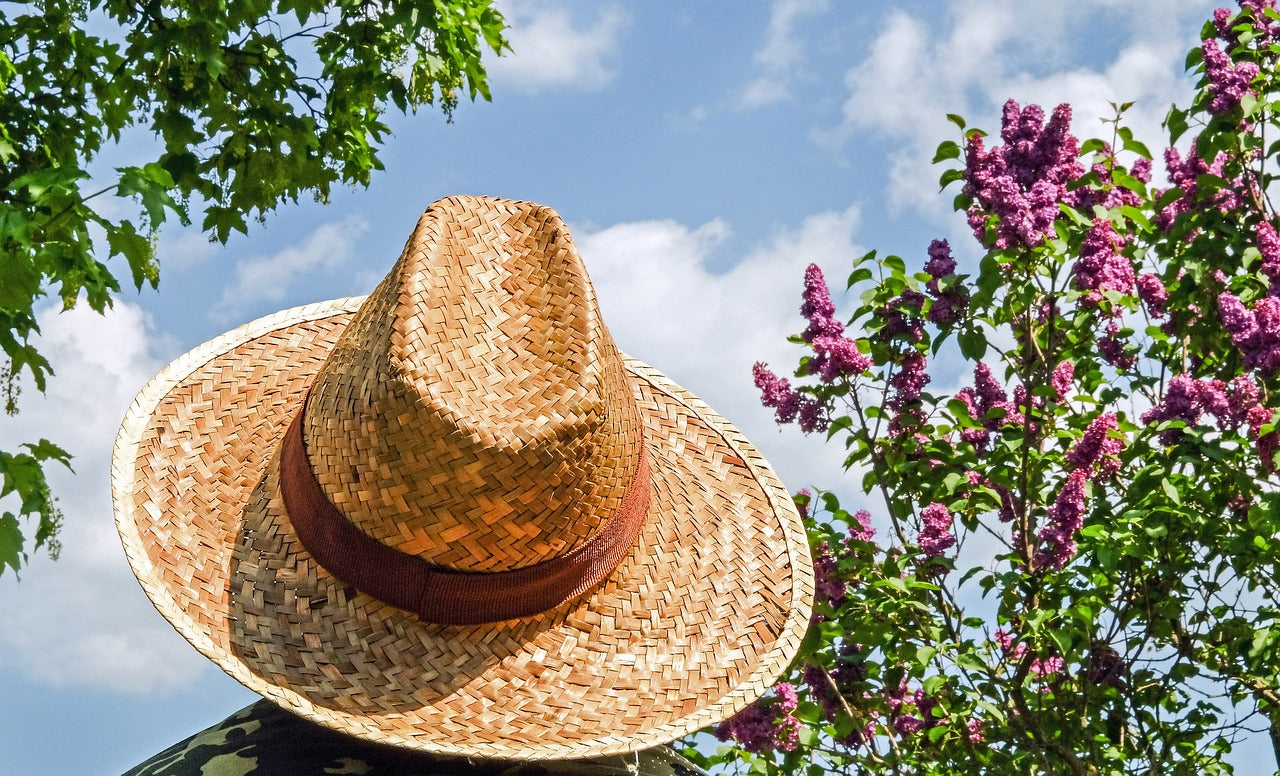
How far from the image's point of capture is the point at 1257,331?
12.1 ft

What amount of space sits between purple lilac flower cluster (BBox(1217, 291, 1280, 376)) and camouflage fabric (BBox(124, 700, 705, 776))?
2643mm

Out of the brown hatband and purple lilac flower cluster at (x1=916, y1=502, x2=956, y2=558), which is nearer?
the brown hatband

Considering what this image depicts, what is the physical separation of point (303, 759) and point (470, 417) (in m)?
0.48

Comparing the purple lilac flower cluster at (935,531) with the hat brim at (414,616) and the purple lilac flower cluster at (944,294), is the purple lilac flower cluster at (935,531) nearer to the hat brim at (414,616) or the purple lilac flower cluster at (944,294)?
the purple lilac flower cluster at (944,294)

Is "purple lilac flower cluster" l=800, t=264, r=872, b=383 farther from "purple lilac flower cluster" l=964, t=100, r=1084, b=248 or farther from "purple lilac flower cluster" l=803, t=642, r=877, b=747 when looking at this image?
"purple lilac flower cluster" l=803, t=642, r=877, b=747

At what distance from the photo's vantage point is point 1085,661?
186 inches

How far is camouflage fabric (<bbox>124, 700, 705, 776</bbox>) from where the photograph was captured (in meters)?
1.59

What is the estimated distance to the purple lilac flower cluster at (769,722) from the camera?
15.2ft

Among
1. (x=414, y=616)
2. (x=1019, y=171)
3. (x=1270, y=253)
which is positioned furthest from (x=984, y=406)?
(x=414, y=616)

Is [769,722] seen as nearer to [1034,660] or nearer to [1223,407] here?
[1034,660]

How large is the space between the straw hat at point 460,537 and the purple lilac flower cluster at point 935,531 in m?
2.41

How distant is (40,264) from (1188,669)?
4010mm

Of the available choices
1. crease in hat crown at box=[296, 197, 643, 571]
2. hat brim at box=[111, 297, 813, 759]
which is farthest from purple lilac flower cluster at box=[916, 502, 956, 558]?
crease in hat crown at box=[296, 197, 643, 571]

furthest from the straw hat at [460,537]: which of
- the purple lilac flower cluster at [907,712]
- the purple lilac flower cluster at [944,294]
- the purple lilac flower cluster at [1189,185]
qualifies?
the purple lilac flower cluster at [1189,185]
